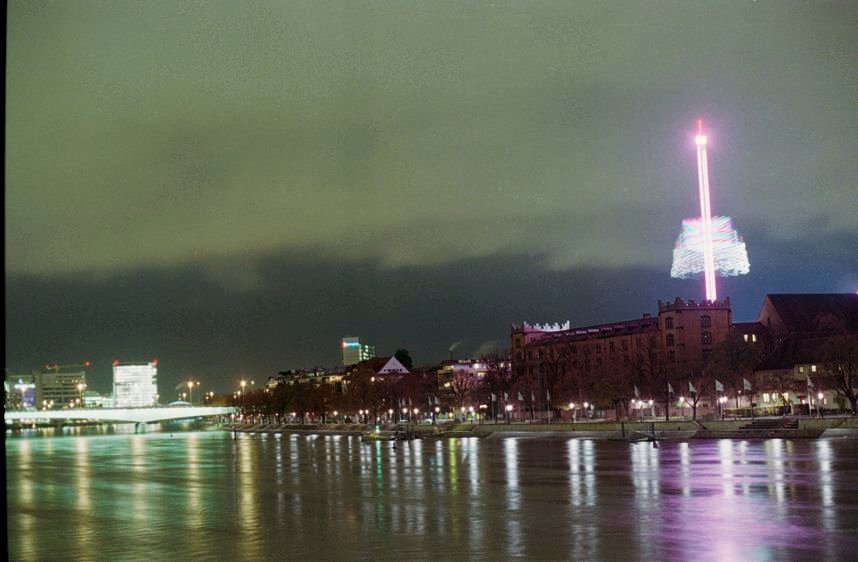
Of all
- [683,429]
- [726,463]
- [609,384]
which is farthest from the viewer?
[609,384]

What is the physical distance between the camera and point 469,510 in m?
31.4

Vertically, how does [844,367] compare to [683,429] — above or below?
above

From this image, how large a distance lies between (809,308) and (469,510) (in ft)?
362

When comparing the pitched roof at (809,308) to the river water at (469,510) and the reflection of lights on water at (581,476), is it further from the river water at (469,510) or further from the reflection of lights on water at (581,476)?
the river water at (469,510)

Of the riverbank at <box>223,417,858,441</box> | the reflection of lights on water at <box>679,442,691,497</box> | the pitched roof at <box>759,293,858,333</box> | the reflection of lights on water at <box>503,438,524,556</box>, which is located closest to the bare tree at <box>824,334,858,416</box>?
the riverbank at <box>223,417,858,441</box>

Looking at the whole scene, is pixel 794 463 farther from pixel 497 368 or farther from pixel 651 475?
pixel 497 368

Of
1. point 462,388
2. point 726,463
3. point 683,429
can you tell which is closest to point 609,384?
point 683,429

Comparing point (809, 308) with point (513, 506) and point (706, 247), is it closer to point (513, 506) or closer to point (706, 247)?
point (706, 247)

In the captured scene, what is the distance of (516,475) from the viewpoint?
153 feet

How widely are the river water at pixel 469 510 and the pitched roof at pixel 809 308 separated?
73.3 metres

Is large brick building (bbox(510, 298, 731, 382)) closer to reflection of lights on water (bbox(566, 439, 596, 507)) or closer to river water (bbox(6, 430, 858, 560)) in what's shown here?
reflection of lights on water (bbox(566, 439, 596, 507))

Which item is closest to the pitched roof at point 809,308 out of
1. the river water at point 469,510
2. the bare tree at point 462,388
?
the bare tree at point 462,388

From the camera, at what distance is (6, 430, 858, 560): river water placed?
22812 mm

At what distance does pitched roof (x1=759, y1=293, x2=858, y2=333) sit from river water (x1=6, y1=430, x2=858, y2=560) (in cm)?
7327
